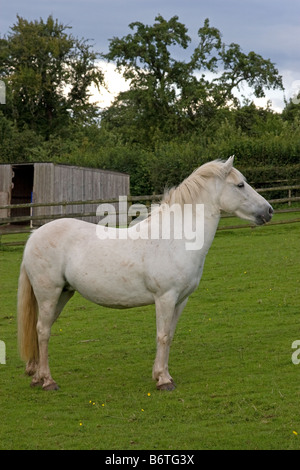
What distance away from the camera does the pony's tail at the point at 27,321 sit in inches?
265

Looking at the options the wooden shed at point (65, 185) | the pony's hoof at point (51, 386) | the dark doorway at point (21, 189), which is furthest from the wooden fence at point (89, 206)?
the pony's hoof at point (51, 386)

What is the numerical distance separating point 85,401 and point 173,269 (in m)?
1.46

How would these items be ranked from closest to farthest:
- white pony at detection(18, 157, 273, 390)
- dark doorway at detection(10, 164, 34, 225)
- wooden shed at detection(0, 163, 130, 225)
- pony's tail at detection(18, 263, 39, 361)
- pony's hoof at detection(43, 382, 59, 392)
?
white pony at detection(18, 157, 273, 390), pony's hoof at detection(43, 382, 59, 392), pony's tail at detection(18, 263, 39, 361), wooden shed at detection(0, 163, 130, 225), dark doorway at detection(10, 164, 34, 225)

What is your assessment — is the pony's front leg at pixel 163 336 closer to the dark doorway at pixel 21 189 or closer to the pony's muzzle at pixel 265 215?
the pony's muzzle at pixel 265 215

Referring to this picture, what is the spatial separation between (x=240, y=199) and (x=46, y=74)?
4061 cm

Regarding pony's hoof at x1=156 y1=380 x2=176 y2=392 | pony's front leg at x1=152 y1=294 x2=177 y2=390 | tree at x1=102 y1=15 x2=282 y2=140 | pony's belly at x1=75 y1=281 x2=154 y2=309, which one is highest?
tree at x1=102 y1=15 x2=282 y2=140

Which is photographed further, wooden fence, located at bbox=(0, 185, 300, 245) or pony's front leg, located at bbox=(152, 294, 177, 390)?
wooden fence, located at bbox=(0, 185, 300, 245)

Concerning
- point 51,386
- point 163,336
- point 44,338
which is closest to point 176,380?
point 163,336

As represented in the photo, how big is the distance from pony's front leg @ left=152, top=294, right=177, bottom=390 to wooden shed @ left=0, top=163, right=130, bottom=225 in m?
19.3

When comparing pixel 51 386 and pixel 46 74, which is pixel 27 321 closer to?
pixel 51 386

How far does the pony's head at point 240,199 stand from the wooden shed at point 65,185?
62.9 ft

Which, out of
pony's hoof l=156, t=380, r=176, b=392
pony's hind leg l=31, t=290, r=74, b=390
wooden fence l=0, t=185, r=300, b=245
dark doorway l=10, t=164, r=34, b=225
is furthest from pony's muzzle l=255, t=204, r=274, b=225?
dark doorway l=10, t=164, r=34, b=225

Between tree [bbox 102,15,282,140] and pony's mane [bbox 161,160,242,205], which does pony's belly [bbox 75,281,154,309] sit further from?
tree [bbox 102,15,282,140]

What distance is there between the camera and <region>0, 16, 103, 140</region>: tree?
147ft
